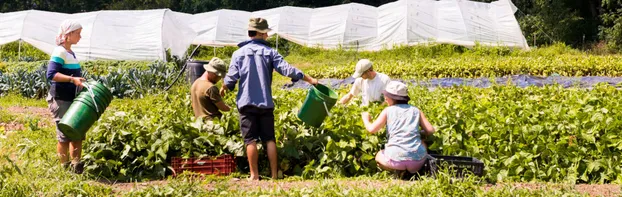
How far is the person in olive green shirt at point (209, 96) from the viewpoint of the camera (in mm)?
6227

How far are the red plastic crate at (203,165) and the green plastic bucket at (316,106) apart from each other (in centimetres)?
66

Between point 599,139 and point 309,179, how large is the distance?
2.09m

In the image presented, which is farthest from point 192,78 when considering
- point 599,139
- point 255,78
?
point 599,139

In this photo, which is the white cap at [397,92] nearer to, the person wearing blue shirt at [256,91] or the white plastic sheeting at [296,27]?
the person wearing blue shirt at [256,91]

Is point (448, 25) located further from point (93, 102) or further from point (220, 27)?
point (93, 102)

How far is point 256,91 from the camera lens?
18.2 feet

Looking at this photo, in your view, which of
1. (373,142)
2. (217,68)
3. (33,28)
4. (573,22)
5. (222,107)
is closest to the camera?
(373,142)

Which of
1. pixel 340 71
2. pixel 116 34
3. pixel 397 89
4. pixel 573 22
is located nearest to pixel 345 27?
pixel 116 34

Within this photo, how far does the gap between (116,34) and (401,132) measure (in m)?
14.5

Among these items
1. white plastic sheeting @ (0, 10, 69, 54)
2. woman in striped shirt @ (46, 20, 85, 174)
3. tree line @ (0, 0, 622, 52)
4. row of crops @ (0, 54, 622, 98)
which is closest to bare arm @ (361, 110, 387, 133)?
woman in striped shirt @ (46, 20, 85, 174)

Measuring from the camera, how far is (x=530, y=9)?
27.6m

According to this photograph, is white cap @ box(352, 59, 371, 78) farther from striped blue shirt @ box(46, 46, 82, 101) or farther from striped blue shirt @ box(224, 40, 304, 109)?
striped blue shirt @ box(46, 46, 82, 101)

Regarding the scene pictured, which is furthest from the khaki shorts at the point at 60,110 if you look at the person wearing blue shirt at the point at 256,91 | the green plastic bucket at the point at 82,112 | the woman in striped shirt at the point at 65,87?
the person wearing blue shirt at the point at 256,91

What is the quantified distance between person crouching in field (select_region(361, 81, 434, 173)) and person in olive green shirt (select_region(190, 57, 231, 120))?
1.38 meters
